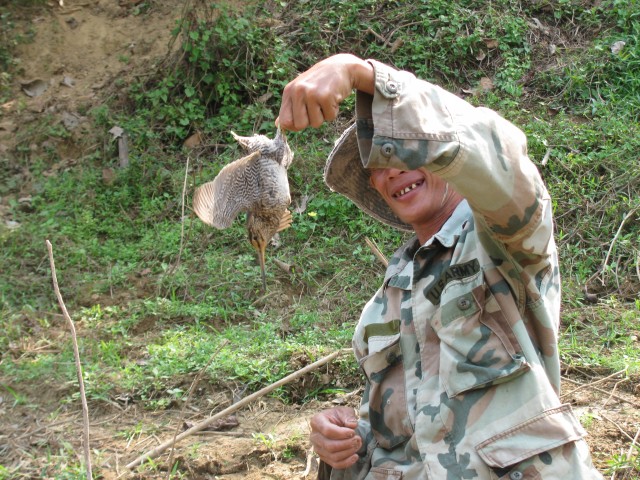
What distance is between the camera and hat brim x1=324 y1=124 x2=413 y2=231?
107 inches

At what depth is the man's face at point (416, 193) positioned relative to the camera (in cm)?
244

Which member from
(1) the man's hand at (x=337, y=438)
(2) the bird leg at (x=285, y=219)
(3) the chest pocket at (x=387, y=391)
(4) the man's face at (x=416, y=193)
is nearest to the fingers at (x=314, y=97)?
(4) the man's face at (x=416, y=193)

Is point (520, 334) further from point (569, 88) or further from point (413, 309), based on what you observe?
point (569, 88)

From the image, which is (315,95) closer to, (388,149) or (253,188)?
(388,149)

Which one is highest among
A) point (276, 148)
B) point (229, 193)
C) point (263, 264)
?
point (276, 148)

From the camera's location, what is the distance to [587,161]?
6051 mm

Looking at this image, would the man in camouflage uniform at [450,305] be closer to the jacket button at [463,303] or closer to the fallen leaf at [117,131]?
the jacket button at [463,303]

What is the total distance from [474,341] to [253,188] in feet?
10.2

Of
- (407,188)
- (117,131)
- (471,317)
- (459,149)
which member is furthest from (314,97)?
(117,131)

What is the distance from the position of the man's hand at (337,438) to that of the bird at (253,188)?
94.8 inches

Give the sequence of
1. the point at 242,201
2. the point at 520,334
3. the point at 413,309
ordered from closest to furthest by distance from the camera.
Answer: the point at 520,334 < the point at 413,309 < the point at 242,201

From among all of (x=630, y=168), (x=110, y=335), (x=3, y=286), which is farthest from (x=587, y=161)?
(x=3, y=286)

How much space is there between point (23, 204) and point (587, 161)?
5.27m

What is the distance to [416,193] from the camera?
8.05 feet
